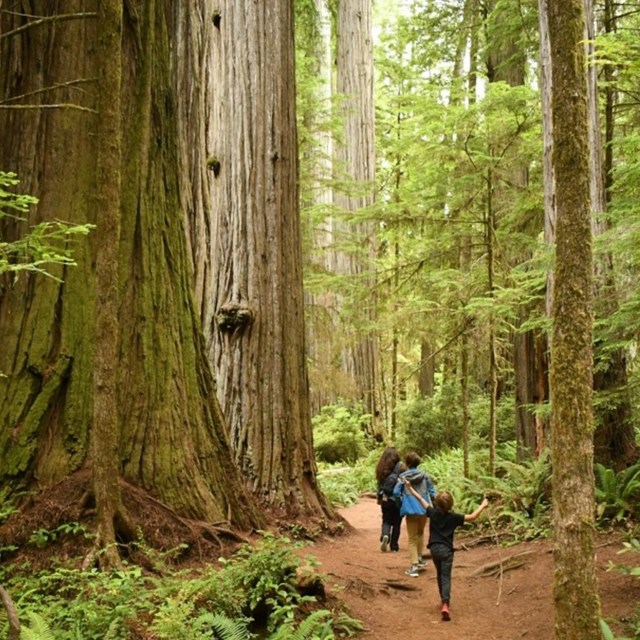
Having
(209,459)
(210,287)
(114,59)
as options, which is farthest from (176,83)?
(209,459)

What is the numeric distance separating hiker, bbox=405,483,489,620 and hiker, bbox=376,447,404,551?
1.75 meters

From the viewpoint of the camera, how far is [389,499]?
26.1 ft

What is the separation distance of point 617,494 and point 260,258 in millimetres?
4969

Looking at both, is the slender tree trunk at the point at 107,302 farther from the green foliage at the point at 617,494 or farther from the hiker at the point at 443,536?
the green foliage at the point at 617,494

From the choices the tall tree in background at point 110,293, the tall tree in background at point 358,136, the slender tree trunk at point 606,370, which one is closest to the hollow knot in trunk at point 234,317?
the tall tree in background at point 110,293

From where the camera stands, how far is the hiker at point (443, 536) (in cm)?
572

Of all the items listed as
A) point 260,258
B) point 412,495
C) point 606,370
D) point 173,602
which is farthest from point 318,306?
point 173,602

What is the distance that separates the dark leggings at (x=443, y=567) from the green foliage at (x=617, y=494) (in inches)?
85.1

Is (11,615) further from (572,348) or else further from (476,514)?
(476,514)

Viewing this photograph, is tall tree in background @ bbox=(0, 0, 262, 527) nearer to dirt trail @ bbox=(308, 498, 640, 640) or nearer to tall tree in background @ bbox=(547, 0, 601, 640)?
dirt trail @ bbox=(308, 498, 640, 640)

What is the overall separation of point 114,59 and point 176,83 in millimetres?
4430

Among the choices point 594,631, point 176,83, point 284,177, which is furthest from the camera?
point 176,83

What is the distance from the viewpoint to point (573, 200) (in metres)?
3.61

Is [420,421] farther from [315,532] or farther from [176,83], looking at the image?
[176,83]
